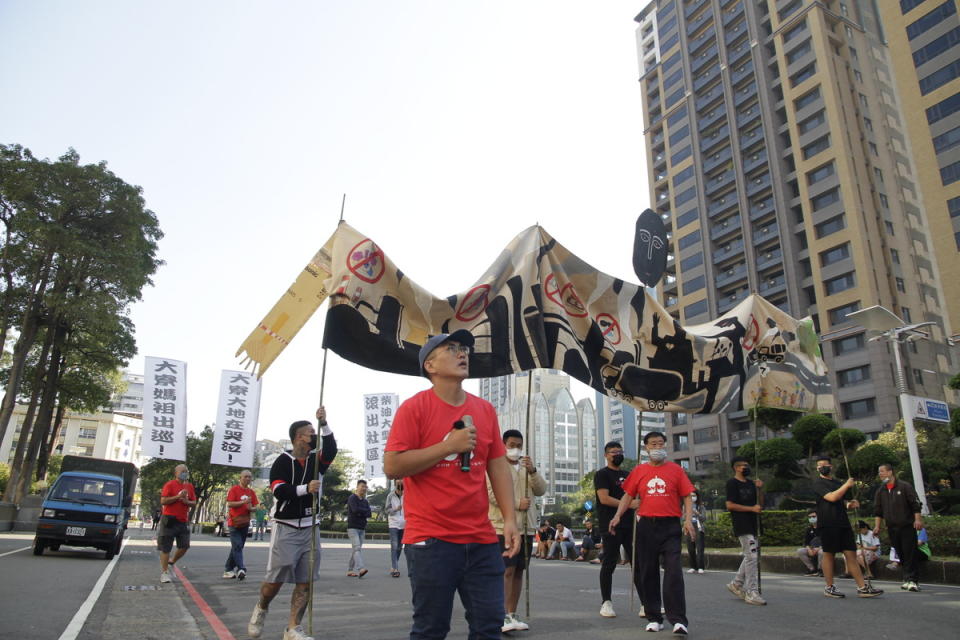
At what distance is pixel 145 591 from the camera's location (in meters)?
8.90

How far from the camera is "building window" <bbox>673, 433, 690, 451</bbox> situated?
236 feet

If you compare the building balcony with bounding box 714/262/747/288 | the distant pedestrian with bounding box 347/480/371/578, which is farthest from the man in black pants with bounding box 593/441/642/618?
the building balcony with bounding box 714/262/747/288

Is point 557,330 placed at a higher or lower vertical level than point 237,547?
higher

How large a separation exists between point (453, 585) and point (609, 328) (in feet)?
16.3

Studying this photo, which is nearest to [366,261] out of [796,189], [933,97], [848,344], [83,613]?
[83,613]

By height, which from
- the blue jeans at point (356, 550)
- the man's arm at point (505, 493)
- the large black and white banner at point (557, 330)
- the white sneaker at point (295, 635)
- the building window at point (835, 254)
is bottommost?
the white sneaker at point (295, 635)

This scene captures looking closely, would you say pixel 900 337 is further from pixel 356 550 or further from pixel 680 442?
pixel 680 442

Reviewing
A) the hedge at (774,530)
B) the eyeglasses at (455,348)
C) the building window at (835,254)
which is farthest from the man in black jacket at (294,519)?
the building window at (835,254)

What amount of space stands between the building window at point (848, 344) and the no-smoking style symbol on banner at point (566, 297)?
182ft

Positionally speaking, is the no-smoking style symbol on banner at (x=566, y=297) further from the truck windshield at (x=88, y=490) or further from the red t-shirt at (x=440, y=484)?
the truck windshield at (x=88, y=490)

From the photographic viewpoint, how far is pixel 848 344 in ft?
182

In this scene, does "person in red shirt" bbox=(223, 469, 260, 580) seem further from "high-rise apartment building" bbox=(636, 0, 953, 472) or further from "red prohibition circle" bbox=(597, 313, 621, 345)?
"high-rise apartment building" bbox=(636, 0, 953, 472)

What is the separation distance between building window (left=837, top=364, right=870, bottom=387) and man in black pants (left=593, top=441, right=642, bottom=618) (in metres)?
54.7

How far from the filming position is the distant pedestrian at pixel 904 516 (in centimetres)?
968
